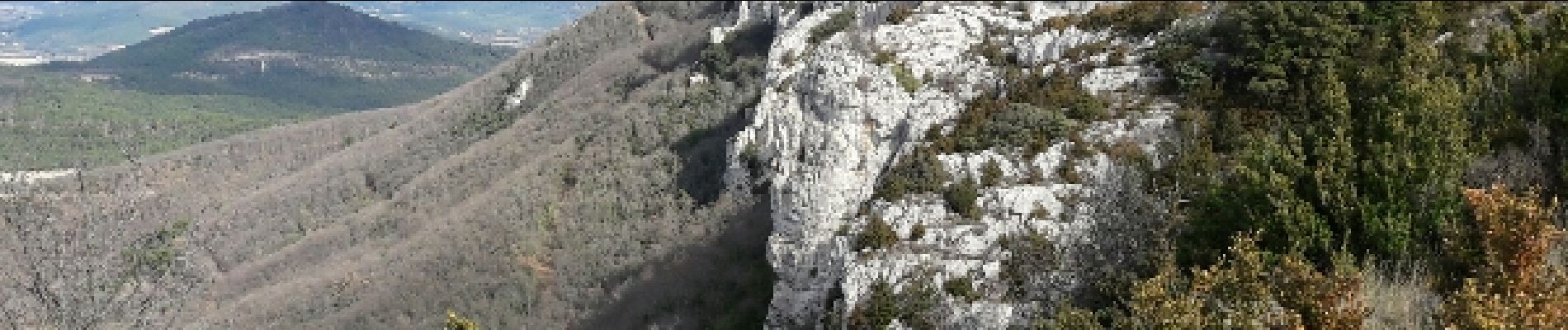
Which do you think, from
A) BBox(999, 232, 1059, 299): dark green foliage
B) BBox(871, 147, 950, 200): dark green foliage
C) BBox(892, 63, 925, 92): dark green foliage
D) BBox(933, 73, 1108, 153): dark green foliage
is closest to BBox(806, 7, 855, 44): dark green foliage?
BBox(892, 63, 925, 92): dark green foliage

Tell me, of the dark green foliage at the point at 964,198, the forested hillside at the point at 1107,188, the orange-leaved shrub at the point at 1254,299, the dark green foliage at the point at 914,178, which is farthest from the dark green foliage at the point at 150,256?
the orange-leaved shrub at the point at 1254,299

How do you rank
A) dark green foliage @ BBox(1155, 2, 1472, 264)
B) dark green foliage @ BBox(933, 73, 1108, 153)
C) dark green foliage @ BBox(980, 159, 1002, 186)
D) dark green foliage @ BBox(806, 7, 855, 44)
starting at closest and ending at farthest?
dark green foliage @ BBox(1155, 2, 1472, 264) → dark green foliage @ BBox(980, 159, 1002, 186) → dark green foliage @ BBox(933, 73, 1108, 153) → dark green foliage @ BBox(806, 7, 855, 44)

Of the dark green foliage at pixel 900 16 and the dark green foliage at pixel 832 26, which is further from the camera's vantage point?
the dark green foliage at pixel 832 26

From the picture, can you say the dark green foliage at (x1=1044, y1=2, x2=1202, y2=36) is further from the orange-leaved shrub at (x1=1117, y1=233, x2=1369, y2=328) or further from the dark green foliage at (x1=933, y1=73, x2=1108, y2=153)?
the orange-leaved shrub at (x1=1117, y1=233, x2=1369, y2=328)

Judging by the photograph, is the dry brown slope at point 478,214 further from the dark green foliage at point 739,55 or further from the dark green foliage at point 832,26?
the dark green foliage at point 832,26

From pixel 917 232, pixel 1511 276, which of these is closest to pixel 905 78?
pixel 917 232

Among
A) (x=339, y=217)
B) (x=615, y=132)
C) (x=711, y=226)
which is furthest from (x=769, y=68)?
(x=339, y=217)
